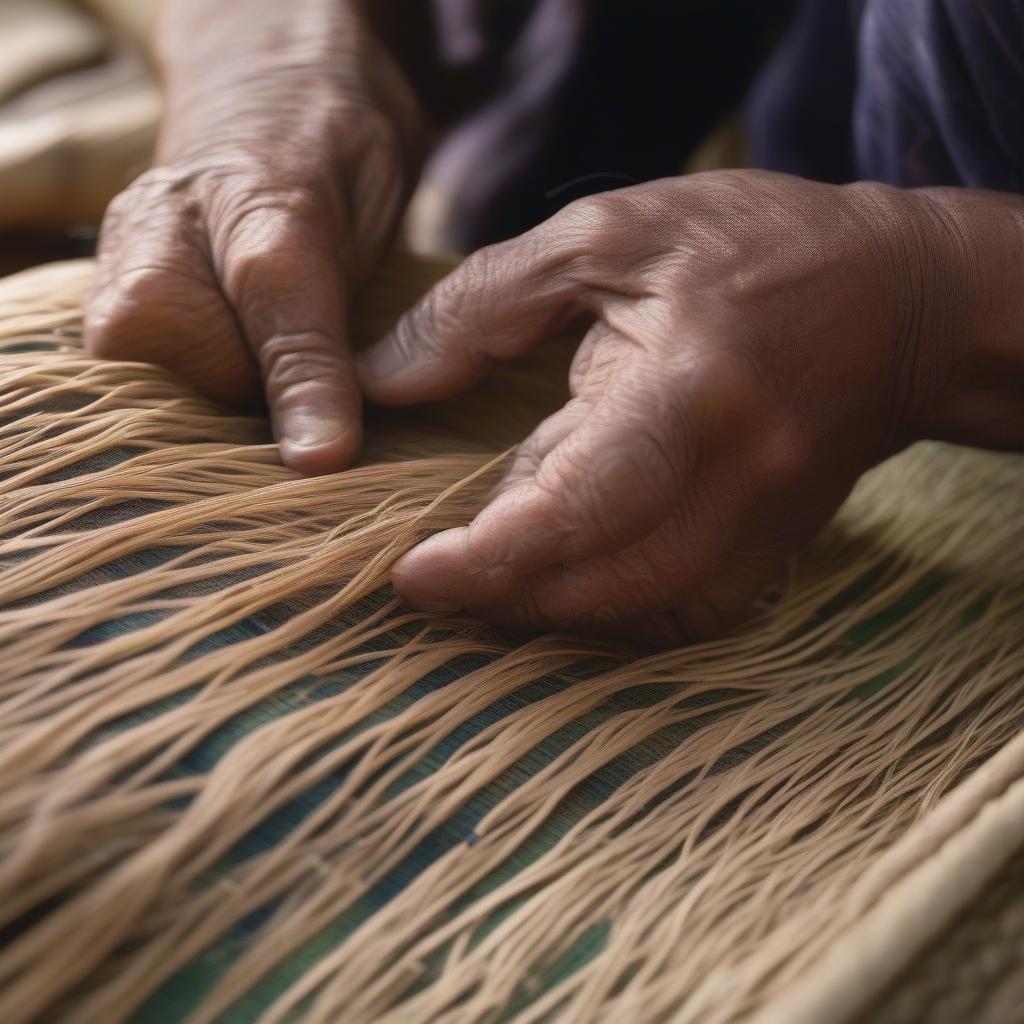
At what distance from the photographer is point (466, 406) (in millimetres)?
833

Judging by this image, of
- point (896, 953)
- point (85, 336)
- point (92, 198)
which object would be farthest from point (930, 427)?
point (92, 198)

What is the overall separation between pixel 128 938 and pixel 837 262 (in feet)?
1.69

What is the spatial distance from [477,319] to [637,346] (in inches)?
4.5

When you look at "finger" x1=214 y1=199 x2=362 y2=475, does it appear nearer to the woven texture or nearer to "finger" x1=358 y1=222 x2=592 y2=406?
"finger" x1=358 y1=222 x2=592 y2=406

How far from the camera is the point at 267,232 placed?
73cm

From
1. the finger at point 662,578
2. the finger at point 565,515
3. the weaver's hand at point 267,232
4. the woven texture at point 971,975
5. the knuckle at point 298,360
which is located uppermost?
the weaver's hand at point 267,232

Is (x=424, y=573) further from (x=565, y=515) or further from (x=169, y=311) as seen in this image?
(x=169, y=311)

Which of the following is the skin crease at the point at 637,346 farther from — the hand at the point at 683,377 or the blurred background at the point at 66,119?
the blurred background at the point at 66,119

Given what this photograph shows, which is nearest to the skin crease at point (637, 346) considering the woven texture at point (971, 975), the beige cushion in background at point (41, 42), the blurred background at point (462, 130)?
the woven texture at point (971, 975)

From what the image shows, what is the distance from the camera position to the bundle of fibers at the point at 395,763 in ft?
1.51

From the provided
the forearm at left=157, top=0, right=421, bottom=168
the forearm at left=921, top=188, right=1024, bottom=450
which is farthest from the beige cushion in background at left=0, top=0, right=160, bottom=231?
the forearm at left=921, top=188, right=1024, bottom=450

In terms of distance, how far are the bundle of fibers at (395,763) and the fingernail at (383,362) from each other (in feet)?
0.16

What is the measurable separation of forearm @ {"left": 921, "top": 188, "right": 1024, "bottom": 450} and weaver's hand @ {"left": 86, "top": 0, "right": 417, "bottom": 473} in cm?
38

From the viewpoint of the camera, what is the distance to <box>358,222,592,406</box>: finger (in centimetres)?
68
